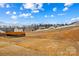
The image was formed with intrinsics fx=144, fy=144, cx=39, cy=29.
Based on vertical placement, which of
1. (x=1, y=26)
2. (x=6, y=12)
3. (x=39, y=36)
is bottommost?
(x=39, y=36)

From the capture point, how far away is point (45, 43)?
1355 millimetres

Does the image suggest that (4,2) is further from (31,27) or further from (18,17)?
(31,27)

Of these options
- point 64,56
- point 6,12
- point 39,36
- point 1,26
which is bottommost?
point 64,56

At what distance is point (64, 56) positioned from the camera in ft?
4.42

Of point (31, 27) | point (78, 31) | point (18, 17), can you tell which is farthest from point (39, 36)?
point (78, 31)

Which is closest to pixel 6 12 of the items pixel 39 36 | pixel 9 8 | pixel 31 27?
pixel 9 8

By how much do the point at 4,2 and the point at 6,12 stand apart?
0.10 m

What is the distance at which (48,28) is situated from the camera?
4.50 ft

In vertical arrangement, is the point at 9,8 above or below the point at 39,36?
above

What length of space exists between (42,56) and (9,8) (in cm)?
55

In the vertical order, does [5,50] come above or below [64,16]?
below

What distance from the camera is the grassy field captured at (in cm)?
135

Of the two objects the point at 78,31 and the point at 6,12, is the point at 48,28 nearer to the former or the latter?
the point at 78,31

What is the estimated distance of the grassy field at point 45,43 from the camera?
4.43 feet
